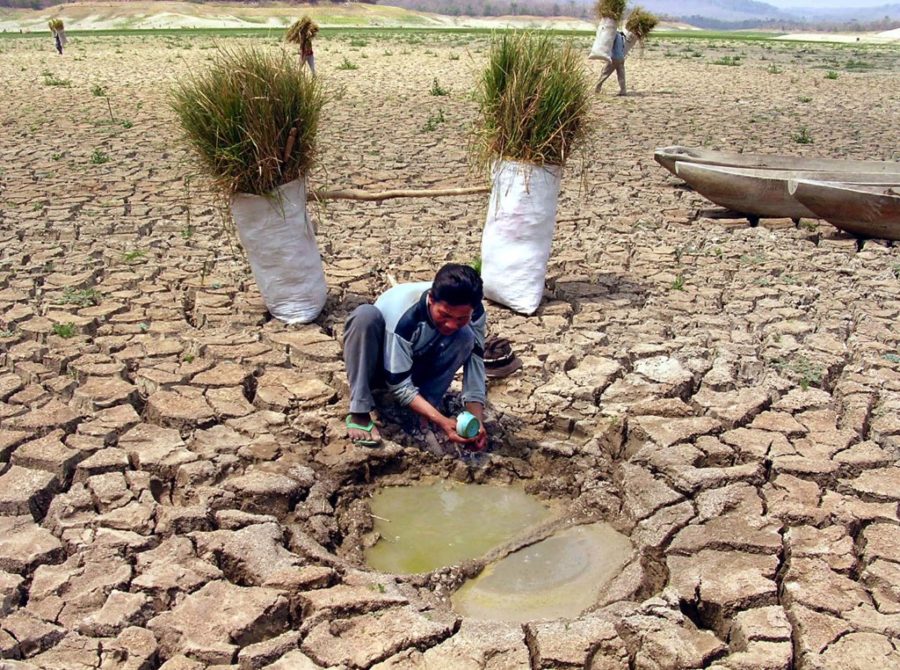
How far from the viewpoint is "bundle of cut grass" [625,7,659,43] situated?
14805 mm

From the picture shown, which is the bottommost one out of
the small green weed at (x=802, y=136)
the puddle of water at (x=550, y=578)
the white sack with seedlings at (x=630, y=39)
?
the puddle of water at (x=550, y=578)

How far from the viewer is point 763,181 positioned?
22.3 feet

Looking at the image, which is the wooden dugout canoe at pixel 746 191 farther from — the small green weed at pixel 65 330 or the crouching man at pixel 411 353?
the small green weed at pixel 65 330

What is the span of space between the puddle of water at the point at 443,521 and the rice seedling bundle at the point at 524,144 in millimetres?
1662

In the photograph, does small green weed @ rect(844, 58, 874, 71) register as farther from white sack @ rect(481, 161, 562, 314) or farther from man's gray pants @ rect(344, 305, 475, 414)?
man's gray pants @ rect(344, 305, 475, 414)

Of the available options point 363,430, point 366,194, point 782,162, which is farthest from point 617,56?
point 363,430

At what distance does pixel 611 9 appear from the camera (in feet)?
44.3

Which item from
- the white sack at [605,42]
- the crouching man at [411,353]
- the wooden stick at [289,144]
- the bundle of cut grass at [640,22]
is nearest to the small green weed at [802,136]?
the white sack at [605,42]

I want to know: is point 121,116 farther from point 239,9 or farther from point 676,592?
point 239,9

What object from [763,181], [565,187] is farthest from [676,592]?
[565,187]

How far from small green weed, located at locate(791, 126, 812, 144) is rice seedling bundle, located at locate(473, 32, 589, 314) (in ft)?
20.9

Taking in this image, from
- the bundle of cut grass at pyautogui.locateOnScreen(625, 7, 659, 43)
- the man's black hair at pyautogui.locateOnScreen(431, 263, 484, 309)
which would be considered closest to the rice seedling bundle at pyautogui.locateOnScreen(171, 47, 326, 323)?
the man's black hair at pyautogui.locateOnScreen(431, 263, 484, 309)

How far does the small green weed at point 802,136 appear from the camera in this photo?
33.6 feet

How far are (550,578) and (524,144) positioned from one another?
8.28ft
